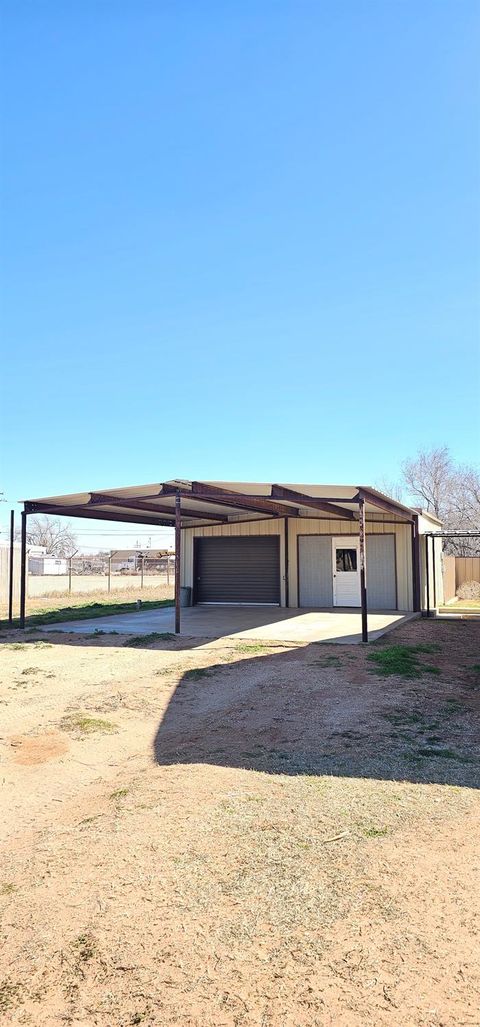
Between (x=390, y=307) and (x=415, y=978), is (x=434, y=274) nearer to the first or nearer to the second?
(x=390, y=307)

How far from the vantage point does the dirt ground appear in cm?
190

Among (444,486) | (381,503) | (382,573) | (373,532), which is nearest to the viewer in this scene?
(381,503)

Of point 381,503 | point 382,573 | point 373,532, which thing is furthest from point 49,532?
point 381,503

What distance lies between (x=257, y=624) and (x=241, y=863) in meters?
10.1

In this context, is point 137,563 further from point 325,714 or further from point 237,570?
point 325,714

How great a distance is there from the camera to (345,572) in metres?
16.1

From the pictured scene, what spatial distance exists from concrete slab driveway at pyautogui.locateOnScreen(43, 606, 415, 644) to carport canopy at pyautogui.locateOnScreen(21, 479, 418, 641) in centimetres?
97

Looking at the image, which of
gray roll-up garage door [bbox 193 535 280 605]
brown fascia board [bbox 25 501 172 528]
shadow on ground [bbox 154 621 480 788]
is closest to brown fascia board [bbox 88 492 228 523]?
brown fascia board [bbox 25 501 172 528]

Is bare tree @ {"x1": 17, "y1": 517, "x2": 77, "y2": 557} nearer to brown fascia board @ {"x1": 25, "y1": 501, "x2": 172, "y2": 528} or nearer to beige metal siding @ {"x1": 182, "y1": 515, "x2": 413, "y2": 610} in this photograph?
beige metal siding @ {"x1": 182, "y1": 515, "x2": 413, "y2": 610}

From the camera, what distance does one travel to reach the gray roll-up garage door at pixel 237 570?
56.5 feet

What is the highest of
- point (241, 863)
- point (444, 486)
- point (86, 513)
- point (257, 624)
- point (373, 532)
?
point (444, 486)

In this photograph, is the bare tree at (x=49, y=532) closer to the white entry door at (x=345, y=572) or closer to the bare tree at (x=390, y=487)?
the bare tree at (x=390, y=487)

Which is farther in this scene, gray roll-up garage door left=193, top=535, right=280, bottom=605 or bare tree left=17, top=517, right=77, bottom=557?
bare tree left=17, top=517, right=77, bottom=557

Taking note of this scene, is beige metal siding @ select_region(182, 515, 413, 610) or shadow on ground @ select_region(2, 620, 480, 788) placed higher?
beige metal siding @ select_region(182, 515, 413, 610)
